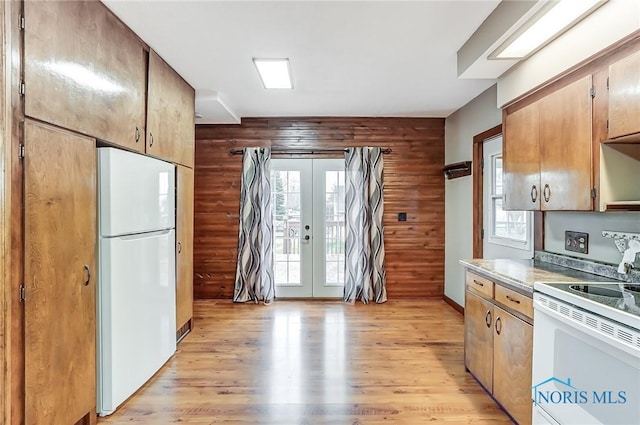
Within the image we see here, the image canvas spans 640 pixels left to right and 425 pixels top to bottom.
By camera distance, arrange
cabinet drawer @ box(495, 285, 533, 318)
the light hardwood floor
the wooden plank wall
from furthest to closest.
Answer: the wooden plank wall
the light hardwood floor
cabinet drawer @ box(495, 285, 533, 318)

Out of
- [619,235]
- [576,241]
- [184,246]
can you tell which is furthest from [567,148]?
[184,246]

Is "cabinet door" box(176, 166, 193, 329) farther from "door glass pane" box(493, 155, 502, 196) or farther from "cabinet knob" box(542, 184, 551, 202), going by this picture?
"door glass pane" box(493, 155, 502, 196)

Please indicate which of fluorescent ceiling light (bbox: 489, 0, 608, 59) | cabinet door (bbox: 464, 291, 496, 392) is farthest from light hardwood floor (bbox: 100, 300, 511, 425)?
fluorescent ceiling light (bbox: 489, 0, 608, 59)

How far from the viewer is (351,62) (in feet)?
9.91

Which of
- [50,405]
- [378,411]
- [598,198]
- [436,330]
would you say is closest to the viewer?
[50,405]

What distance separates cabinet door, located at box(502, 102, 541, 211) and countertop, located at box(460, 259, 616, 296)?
1.38 feet

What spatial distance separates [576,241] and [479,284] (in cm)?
70

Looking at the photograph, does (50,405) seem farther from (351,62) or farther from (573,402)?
(351,62)

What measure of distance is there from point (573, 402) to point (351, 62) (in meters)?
2.71

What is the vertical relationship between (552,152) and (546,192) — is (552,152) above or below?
above

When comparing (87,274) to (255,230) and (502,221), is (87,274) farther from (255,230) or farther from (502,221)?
(502,221)

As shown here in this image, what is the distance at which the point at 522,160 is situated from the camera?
259 centimetres

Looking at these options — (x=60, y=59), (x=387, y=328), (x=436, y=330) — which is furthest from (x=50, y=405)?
(x=436, y=330)

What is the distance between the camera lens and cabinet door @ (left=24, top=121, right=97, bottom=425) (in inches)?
65.6
